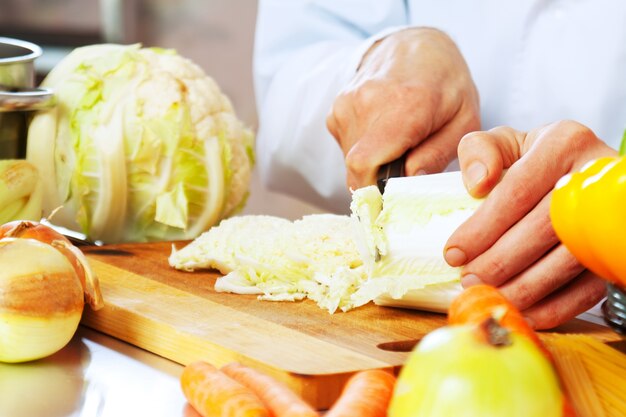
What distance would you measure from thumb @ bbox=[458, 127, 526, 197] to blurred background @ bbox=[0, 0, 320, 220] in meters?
2.35

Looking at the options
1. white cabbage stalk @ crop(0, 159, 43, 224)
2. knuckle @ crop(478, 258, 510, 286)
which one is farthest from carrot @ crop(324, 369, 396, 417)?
white cabbage stalk @ crop(0, 159, 43, 224)

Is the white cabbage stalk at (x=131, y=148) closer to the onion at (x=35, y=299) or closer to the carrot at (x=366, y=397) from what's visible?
the onion at (x=35, y=299)

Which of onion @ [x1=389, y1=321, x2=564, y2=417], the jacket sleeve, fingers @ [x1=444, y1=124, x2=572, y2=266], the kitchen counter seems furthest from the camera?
the jacket sleeve

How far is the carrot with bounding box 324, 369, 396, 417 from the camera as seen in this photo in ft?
2.34

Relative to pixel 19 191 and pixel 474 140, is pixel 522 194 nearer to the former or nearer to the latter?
pixel 474 140

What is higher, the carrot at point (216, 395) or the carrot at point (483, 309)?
the carrot at point (483, 309)

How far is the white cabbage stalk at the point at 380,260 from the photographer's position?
1.12 metres

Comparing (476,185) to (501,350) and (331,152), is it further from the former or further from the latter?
(331,152)

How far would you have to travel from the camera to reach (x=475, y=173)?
1.06 meters

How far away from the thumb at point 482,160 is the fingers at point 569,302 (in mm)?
152

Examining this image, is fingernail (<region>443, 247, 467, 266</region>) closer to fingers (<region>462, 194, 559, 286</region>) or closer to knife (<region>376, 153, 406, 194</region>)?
fingers (<region>462, 194, 559, 286</region>)

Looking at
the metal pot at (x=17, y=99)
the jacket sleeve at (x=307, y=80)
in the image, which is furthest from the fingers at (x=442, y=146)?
the metal pot at (x=17, y=99)

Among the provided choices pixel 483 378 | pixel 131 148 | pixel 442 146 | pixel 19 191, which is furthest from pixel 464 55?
pixel 483 378

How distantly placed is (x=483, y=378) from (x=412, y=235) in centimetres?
60
